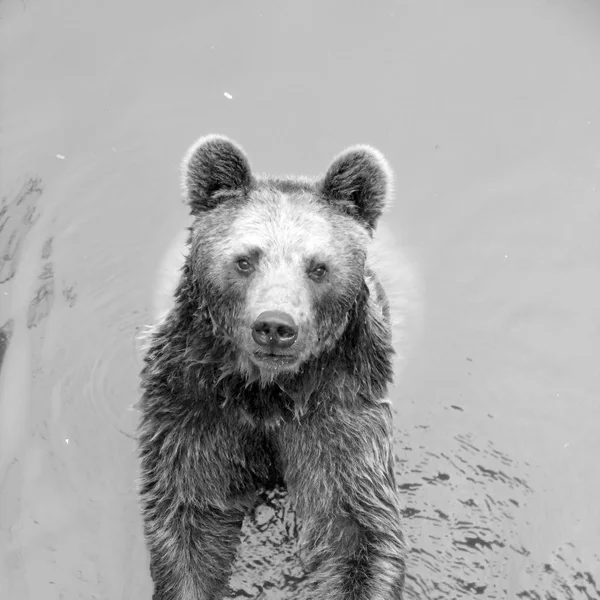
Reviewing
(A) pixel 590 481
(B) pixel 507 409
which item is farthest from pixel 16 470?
(A) pixel 590 481

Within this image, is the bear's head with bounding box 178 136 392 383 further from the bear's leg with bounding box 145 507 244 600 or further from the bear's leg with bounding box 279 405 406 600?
the bear's leg with bounding box 145 507 244 600

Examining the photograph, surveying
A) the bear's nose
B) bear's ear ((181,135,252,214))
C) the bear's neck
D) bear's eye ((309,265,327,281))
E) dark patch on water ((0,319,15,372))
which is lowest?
dark patch on water ((0,319,15,372))

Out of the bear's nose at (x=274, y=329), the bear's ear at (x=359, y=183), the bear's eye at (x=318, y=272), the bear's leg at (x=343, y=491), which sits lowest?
the bear's leg at (x=343, y=491)

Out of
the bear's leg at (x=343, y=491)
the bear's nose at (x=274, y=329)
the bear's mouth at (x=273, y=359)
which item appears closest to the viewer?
the bear's nose at (x=274, y=329)

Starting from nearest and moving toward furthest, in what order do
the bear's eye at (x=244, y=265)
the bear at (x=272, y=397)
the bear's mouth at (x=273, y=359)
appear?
the bear's mouth at (x=273, y=359), the bear's eye at (x=244, y=265), the bear at (x=272, y=397)

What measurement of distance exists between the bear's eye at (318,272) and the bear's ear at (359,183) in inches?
18.4

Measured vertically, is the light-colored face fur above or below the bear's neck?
above

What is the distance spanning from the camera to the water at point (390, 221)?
19.7 feet

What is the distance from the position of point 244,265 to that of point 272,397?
0.82 meters

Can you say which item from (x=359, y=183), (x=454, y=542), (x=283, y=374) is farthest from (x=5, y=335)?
(x=454, y=542)

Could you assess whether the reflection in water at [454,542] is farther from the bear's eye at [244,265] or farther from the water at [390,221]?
the bear's eye at [244,265]

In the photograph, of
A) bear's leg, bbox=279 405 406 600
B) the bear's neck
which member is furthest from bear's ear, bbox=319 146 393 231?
bear's leg, bbox=279 405 406 600

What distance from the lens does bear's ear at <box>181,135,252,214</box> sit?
5.29m

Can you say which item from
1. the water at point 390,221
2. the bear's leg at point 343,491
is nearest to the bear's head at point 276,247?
the bear's leg at point 343,491
